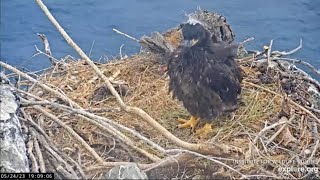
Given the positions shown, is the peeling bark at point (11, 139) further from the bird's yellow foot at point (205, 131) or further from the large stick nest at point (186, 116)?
the bird's yellow foot at point (205, 131)

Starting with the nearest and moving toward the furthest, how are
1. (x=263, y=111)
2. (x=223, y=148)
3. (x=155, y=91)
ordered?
(x=223, y=148), (x=263, y=111), (x=155, y=91)

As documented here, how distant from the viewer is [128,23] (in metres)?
8.14

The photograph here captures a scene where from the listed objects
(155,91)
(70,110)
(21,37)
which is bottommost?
(21,37)

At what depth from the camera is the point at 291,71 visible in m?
5.18

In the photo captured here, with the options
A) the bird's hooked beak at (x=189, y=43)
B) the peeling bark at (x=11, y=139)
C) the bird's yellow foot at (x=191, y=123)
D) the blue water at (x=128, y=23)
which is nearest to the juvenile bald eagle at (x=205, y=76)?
the bird's hooked beak at (x=189, y=43)

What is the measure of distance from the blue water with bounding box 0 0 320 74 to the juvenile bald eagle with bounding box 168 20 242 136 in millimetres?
3199

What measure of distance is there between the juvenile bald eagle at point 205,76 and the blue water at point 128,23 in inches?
126

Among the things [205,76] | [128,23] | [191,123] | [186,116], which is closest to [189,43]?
[205,76]

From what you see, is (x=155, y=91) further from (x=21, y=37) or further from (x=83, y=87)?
(x=21, y=37)

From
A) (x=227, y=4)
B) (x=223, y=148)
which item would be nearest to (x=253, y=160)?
(x=223, y=148)

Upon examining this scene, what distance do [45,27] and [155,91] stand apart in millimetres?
3748

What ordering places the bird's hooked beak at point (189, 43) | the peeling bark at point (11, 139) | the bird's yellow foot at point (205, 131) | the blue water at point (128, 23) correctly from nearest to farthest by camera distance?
1. the peeling bark at point (11, 139)
2. the bird's hooked beak at point (189, 43)
3. the bird's yellow foot at point (205, 131)
4. the blue water at point (128, 23)

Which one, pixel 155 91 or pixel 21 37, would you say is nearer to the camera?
pixel 155 91

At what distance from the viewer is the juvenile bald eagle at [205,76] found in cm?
434
